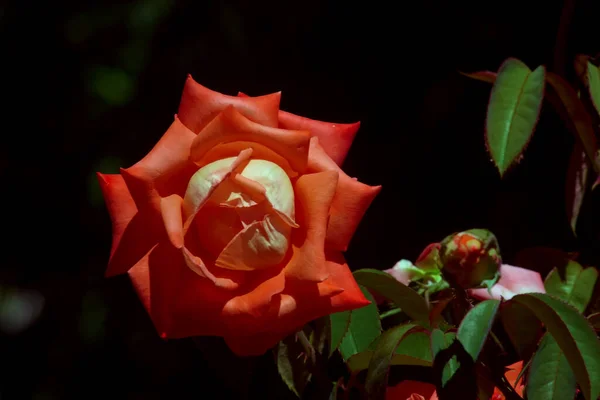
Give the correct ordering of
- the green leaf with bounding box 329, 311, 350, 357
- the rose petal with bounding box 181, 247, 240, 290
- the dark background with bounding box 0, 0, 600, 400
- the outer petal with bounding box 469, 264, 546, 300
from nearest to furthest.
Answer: the rose petal with bounding box 181, 247, 240, 290
the green leaf with bounding box 329, 311, 350, 357
the outer petal with bounding box 469, 264, 546, 300
the dark background with bounding box 0, 0, 600, 400

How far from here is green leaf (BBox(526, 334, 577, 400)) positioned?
0.56m

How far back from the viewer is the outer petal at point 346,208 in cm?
53

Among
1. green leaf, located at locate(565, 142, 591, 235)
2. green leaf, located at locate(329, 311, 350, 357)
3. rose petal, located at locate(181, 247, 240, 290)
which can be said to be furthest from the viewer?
green leaf, located at locate(565, 142, 591, 235)

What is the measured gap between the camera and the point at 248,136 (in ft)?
1.75

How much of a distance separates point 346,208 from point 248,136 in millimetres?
86

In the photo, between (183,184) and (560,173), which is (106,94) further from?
Answer: (560,173)

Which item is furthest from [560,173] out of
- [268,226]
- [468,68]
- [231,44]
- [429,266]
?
[268,226]

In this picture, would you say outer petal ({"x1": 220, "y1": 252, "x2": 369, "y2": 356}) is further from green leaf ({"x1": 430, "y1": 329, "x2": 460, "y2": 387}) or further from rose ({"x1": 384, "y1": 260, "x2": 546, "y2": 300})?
rose ({"x1": 384, "y1": 260, "x2": 546, "y2": 300})

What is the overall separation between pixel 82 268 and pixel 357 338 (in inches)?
20.2

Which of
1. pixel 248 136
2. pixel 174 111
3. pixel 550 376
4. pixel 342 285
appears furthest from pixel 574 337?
pixel 174 111

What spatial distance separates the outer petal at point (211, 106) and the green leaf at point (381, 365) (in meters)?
0.18

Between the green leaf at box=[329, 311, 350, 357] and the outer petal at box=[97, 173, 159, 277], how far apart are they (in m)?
0.16

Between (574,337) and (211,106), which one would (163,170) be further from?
(574,337)

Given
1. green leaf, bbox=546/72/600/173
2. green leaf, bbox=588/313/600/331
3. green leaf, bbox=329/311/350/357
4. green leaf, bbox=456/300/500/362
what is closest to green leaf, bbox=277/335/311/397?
green leaf, bbox=329/311/350/357
